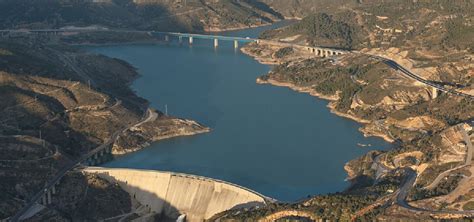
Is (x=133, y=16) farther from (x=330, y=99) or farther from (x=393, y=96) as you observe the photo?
(x=393, y=96)

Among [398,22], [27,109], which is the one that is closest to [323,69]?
[398,22]

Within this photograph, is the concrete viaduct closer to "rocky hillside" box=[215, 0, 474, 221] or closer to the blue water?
"rocky hillside" box=[215, 0, 474, 221]

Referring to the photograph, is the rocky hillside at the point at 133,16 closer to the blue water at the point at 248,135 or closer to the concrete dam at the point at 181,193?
the blue water at the point at 248,135

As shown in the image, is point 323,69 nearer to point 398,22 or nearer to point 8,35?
point 398,22

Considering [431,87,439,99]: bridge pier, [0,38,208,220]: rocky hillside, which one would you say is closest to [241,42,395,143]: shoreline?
[431,87,439,99]: bridge pier

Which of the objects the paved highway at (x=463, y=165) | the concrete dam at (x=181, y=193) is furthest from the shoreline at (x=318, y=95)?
the concrete dam at (x=181, y=193)

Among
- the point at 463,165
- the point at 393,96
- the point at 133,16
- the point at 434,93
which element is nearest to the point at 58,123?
the point at 393,96
